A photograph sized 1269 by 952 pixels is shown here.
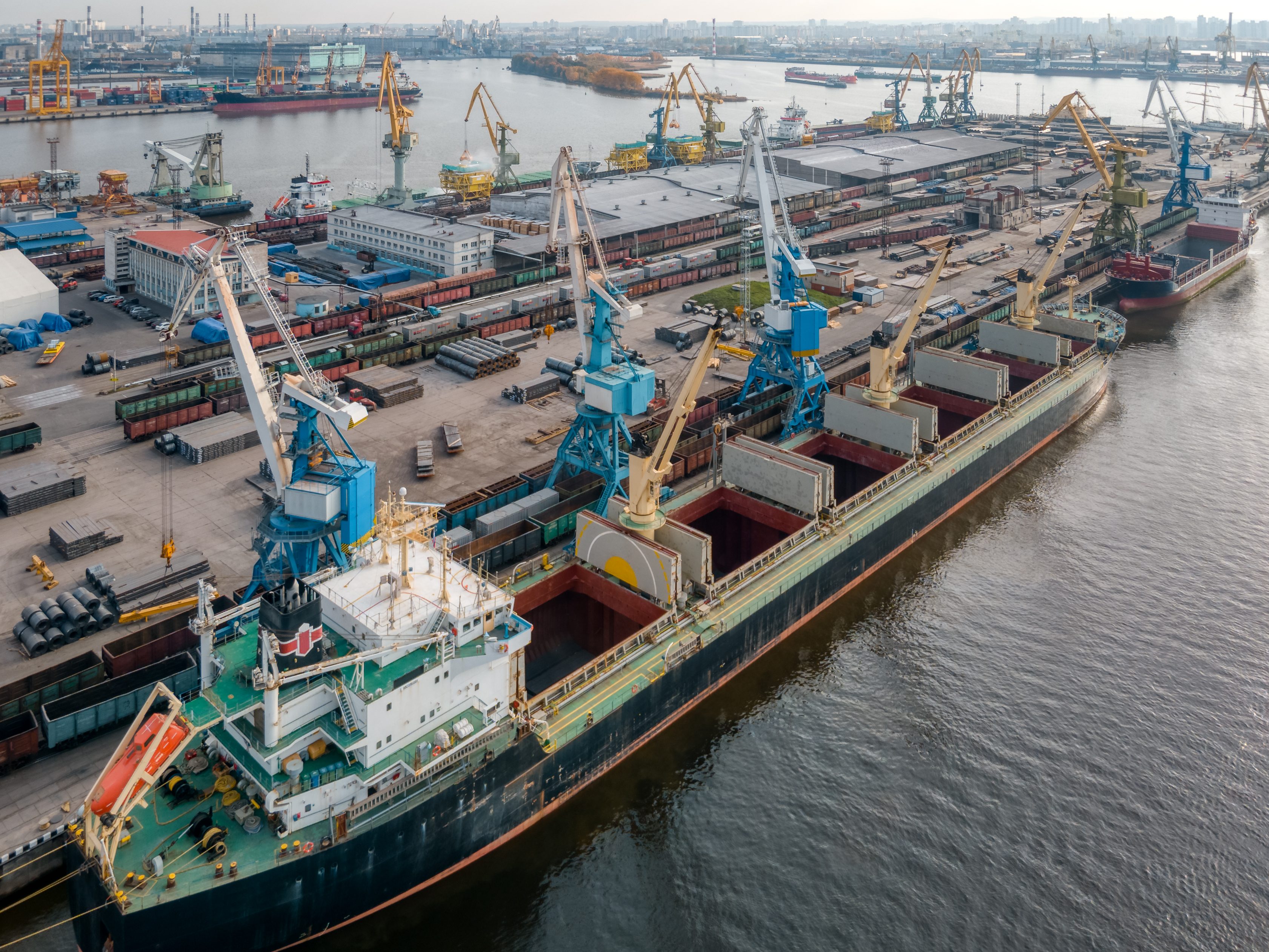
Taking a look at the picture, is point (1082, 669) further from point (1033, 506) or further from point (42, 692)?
point (42, 692)

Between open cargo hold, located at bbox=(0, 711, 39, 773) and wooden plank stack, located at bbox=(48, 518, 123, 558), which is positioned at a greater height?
wooden plank stack, located at bbox=(48, 518, 123, 558)

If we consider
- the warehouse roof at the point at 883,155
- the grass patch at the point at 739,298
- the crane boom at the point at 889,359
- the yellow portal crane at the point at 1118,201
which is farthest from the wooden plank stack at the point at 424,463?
the warehouse roof at the point at 883,155

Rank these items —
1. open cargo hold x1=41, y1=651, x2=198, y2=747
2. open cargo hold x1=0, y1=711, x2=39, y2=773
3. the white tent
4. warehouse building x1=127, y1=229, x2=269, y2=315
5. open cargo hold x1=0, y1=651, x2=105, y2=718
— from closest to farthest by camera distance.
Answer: open cargo hold x1=0, y1=711, x2=39, y2=773 → open cargo hold x1=41, y1=651, x2=198, y2=747 → open cargo hold x1=0, y1=651, x2=105, y2=718 → the white tent → warehouse building x1=127, y1=229, x2=269, y2=315

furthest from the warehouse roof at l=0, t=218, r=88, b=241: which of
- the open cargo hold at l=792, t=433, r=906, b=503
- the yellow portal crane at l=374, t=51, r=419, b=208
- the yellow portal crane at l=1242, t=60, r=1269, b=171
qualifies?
the yellow portal crane at l=1242, t=60, r=1269, b=171

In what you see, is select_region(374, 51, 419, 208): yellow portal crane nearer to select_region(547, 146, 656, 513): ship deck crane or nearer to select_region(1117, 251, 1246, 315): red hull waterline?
select_region(547, 146, 656, 513): ship deck crane

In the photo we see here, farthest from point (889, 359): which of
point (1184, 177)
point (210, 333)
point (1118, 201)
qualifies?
point (1184, 177)

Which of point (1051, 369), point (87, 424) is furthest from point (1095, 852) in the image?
point (87, 424)

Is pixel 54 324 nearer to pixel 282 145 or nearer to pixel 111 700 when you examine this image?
pixel 111 700
